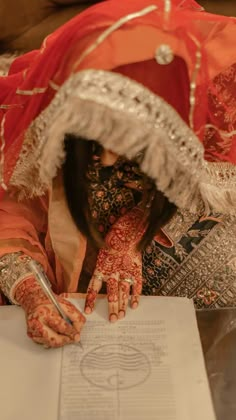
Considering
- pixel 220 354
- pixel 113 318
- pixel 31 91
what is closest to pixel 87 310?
pixel 113 318

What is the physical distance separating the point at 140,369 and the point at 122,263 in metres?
0.20

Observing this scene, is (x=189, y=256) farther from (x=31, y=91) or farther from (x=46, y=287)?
(x=31, y=91)

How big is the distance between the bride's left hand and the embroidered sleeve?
106mm

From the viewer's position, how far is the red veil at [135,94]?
0.48 metres

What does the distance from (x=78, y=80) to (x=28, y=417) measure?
39 centimetres

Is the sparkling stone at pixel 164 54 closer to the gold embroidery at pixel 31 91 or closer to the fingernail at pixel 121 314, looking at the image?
the gold embroidery at pixel 31 91

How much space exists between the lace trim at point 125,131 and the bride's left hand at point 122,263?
207mm

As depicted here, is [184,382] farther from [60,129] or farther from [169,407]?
[60,129]

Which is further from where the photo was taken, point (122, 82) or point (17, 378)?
point (17, 378)

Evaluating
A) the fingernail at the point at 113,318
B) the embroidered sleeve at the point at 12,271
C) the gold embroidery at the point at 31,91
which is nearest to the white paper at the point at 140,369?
the fingernail at the point at 113,318

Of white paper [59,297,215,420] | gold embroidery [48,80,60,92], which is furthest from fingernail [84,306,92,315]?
gold embroidery [48,80,60,92]

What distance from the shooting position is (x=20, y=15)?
4.27 ft

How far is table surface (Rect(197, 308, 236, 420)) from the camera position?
0.62 meters

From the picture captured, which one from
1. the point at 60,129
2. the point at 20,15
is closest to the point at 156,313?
the point at 60,129
